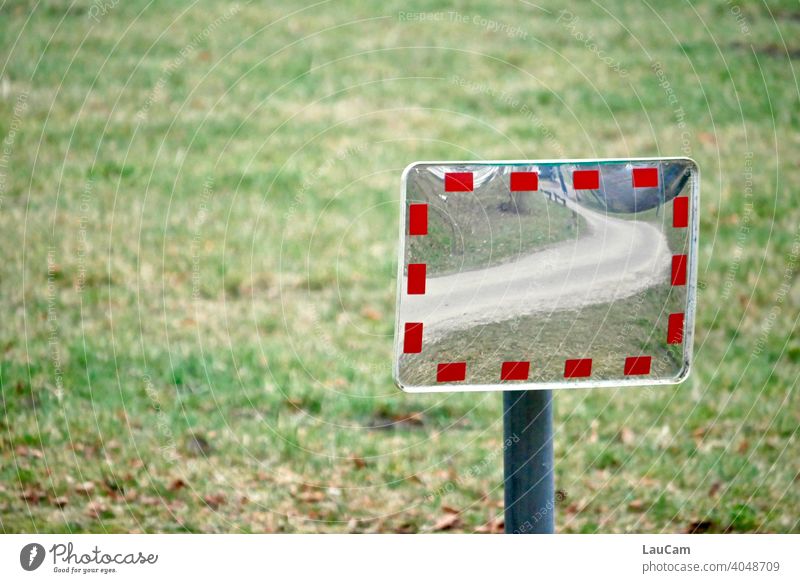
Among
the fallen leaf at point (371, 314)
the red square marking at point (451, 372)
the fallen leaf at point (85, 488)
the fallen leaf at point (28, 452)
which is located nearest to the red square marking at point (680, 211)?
the red square marking at point (451, 372)

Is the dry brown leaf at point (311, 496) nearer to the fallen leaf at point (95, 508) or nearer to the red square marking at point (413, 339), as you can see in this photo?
the fallen leaf at point (95, 508)

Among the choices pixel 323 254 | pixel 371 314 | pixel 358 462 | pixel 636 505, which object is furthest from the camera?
pixel 323 254

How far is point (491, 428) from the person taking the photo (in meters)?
4.66

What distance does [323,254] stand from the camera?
6.47 metres

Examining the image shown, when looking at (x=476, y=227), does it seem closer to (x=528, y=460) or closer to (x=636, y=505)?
(x=528, y=460)

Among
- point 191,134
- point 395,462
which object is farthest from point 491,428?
point 191,134

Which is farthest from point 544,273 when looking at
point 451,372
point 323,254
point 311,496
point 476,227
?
point 323,254

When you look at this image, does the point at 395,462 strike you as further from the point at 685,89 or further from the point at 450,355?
the point at 685,89

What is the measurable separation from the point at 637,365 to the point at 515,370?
260 millimetres

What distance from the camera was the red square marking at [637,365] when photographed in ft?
6.77

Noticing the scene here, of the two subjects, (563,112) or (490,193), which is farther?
(563,112)

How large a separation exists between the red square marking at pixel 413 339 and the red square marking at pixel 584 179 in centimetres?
42

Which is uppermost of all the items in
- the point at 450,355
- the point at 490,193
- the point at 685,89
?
the point at 685,89

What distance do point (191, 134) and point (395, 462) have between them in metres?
4.61
